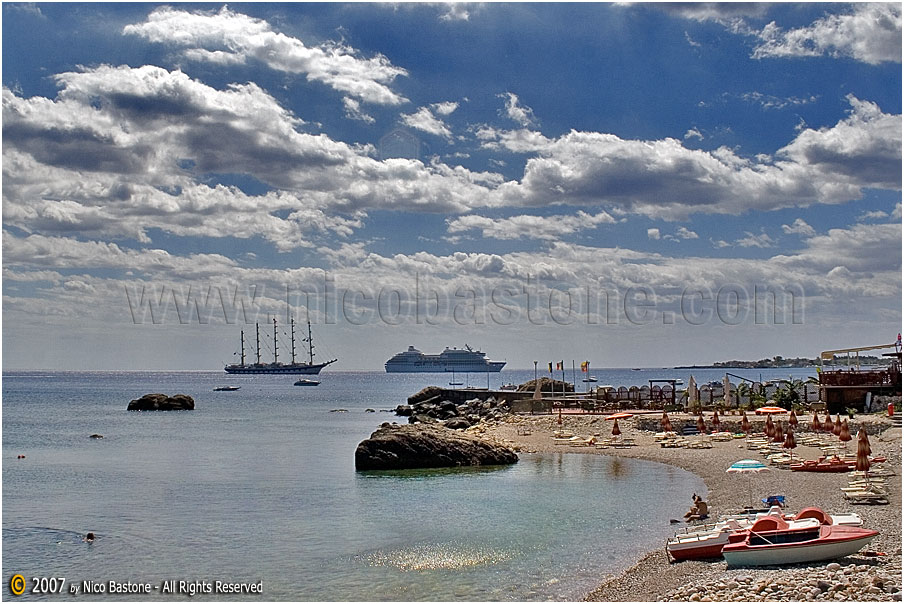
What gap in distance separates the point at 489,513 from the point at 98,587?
1124 cm

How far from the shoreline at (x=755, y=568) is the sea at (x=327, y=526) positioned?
3.11 ft

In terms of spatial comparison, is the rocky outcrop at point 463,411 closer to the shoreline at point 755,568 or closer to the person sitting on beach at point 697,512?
the shoreline at point 755,568

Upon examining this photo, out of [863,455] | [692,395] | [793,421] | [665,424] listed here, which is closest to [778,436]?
[793,421]

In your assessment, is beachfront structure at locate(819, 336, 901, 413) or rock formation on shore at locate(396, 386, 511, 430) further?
rock formation on shore at locate(396, 386, 511, 430)

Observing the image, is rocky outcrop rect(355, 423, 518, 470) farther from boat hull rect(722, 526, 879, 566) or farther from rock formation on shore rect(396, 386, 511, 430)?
rock formation on shore rect(396, 386, 511, 430)

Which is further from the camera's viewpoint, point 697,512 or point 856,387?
point 856,387

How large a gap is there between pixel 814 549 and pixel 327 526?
13.3 m

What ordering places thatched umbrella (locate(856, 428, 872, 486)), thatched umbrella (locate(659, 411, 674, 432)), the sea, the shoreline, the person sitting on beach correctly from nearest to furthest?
→ the shoreline
the sea
the person sitting on beach
thatched umbrella (locate(856, 428, 872, 486))
thatched umbrella (locate(659, 411, 674, 432))

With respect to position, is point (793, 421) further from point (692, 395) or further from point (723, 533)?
point (723, 533)

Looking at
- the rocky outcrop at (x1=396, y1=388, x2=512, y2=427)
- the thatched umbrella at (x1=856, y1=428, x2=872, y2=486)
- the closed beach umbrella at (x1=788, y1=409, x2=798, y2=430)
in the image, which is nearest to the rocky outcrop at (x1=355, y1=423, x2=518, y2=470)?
the closed beach umbrella at (x1=788, y1=409, x2=798, y2=430)

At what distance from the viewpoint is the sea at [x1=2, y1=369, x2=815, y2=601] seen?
57.2ft

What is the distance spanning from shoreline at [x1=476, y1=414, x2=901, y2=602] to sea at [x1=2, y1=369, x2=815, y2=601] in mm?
949

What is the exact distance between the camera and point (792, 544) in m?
15.6

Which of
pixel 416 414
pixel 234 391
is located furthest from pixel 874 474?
pixel 234 391
